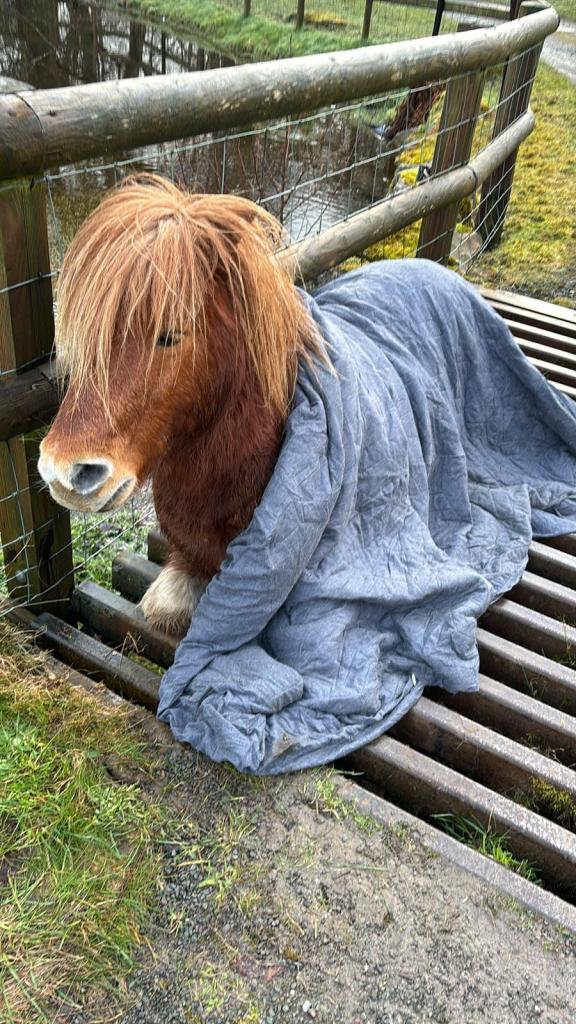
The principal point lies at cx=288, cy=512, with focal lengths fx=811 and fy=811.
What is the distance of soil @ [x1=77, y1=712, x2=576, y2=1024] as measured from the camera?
1.51 m

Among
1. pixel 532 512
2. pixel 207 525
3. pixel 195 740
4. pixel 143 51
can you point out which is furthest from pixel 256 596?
pixel 143 51

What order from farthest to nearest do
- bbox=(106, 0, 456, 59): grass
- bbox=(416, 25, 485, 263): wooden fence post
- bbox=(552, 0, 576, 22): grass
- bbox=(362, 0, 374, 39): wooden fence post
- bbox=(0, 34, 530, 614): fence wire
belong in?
bbox=(552, 0, 576, 22): grass < bbox=(106, 0, 456, 59): grass < bbox=(362, 0, 374, 39): wooden fence post < bbox=(416, 25, 485, 263): wooden fence post < bbox=(0, 34, 530, 614): fence wire

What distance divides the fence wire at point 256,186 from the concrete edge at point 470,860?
1.19m

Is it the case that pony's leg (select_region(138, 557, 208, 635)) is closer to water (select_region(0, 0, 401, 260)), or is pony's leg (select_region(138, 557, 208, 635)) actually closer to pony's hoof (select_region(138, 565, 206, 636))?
pony's hoof (select_region(138, 565, 206, 636))

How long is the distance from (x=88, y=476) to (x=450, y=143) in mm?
3144

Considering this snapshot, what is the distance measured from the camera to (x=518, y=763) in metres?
2.05

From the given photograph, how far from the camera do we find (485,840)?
191 centimetres

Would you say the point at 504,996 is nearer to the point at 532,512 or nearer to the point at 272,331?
the point at 272,331

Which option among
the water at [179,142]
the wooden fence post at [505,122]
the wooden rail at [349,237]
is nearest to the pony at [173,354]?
the wooden rail at [349,237]

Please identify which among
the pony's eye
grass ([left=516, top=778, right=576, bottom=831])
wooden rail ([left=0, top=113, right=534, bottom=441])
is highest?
the pony's eye

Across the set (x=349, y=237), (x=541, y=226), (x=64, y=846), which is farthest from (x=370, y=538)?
(x=541, y=226)

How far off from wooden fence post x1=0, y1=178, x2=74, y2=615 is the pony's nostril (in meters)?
0.57

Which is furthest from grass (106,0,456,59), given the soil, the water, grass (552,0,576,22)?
the soil

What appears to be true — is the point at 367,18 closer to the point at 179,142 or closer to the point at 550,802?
the point at 179,142
